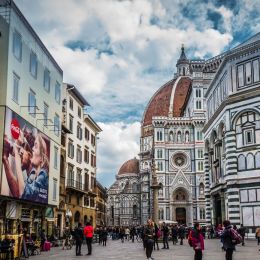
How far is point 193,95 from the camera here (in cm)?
10131

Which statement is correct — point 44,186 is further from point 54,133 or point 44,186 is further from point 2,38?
point 2,38

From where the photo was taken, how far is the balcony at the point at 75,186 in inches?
1812

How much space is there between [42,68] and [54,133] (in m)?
5.84

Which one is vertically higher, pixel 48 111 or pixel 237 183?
pixel 48 111

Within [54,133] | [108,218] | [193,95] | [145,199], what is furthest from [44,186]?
[108,218]

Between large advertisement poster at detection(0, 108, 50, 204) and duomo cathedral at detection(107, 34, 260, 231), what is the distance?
52.0 ft

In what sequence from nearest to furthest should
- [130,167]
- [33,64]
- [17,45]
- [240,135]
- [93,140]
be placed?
1. [17,45]
2. [33,64]
3. [240,135]
4. [93,140]
5. [130,167]

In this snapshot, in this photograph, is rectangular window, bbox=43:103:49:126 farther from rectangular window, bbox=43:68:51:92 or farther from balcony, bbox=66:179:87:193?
balcony, bbox=66:179:87:193

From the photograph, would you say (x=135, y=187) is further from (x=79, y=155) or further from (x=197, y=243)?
(x=197, y=243)

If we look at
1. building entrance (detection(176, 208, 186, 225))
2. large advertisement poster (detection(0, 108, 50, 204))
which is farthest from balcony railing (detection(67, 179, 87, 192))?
building entrance (detection(176, 208, 186, 225))

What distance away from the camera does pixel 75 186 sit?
4859 centimetres

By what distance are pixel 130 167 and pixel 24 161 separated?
118229mm

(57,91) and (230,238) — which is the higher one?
(57,91)

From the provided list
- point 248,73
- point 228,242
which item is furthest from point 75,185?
point 228,242
